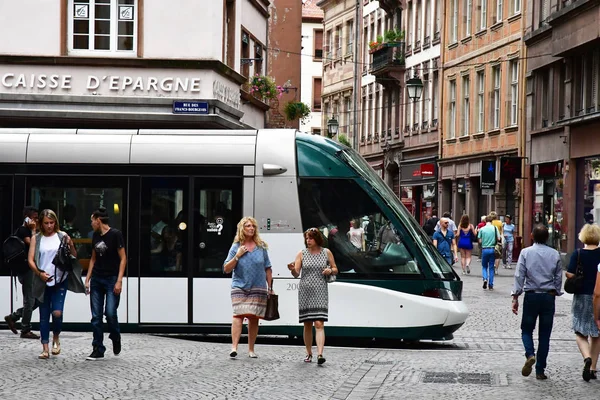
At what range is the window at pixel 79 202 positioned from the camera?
1777 centimetres

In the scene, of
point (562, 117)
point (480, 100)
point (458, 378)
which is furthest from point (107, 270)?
point (480, 100)

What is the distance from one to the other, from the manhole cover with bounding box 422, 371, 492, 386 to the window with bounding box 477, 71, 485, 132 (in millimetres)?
38419

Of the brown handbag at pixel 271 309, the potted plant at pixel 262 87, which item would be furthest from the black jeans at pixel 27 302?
the potted plant at pixel 262 87

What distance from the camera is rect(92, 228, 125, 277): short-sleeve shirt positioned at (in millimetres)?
14344

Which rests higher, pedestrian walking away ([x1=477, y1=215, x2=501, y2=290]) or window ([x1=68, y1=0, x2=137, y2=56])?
window ([x1=68, y1=0, x2=137, y2=56])

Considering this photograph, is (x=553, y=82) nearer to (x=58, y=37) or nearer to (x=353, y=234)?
(x=58, y=37)

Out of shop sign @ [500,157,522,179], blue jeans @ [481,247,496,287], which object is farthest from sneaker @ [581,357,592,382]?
shop sign @ [500,157,522,179]

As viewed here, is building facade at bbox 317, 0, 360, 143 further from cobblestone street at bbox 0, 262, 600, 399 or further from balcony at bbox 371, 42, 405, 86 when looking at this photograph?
cobblestone street at bbox 0, 262, 600, 399

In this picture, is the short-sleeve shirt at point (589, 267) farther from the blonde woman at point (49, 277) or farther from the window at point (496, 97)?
the window at point (496, 97)

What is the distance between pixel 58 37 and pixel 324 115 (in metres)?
58.3

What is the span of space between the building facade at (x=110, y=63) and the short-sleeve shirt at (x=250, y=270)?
10.6m

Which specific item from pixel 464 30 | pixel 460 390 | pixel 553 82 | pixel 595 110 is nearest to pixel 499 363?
pixel 460 390

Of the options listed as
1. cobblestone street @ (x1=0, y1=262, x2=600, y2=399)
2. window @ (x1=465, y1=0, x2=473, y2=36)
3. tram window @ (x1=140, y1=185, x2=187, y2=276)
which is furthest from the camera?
window @ (x1=465, y1=0, x2=473, y2=36)

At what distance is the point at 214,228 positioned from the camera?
691 inches
